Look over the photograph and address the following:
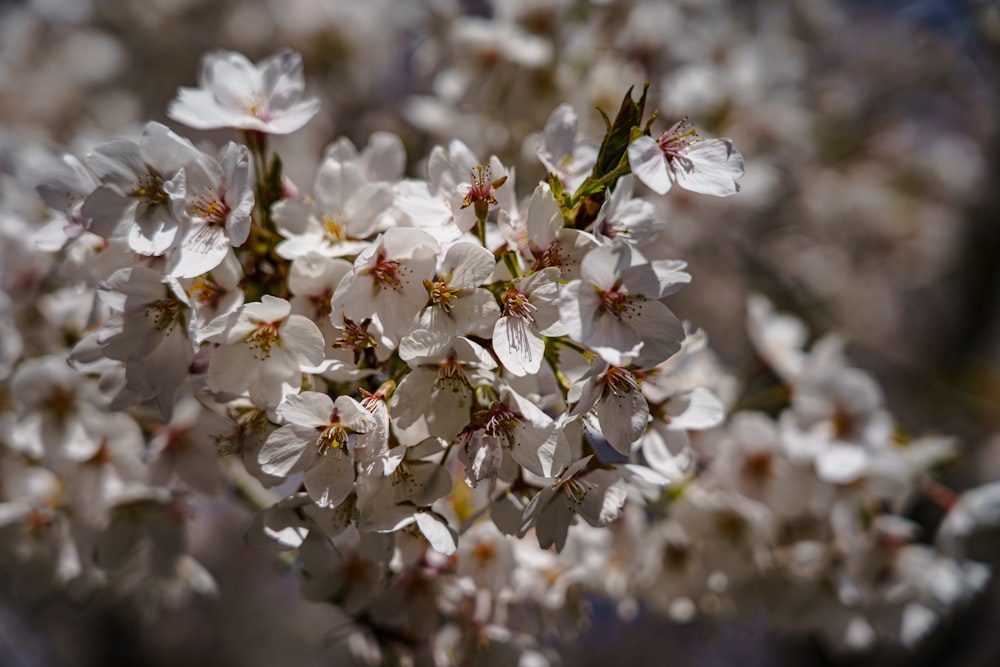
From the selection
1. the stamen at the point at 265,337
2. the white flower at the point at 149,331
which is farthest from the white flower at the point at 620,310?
the white flower at the point at 149,331

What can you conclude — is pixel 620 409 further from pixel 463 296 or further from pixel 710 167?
pixel 710 167

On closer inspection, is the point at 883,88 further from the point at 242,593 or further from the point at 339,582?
the point at 242,593

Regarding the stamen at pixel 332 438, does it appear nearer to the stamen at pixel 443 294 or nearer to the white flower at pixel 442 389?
the white flower at pixel 442 389

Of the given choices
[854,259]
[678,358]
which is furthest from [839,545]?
[854,259]

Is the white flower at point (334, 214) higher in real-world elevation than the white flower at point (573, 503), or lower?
higher

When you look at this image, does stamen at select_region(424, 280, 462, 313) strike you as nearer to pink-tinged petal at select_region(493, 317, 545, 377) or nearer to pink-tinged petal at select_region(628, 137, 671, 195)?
pink-tinged petal at select_region(493, 317, 545, 377)

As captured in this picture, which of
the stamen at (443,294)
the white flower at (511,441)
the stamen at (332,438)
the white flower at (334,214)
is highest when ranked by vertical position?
the stamen at (443,294)

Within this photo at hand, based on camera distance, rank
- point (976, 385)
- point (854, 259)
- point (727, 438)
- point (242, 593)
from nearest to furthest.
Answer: point (727, 438), point (976, 385), point (854, 259), point (242, 593)

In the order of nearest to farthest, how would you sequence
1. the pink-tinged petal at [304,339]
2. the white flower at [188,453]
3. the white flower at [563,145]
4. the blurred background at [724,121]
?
the pink-tinged petal at [304,339] → the white flower at [563,145] → the white flower at [188,453] → the blurred background at [724,121]
